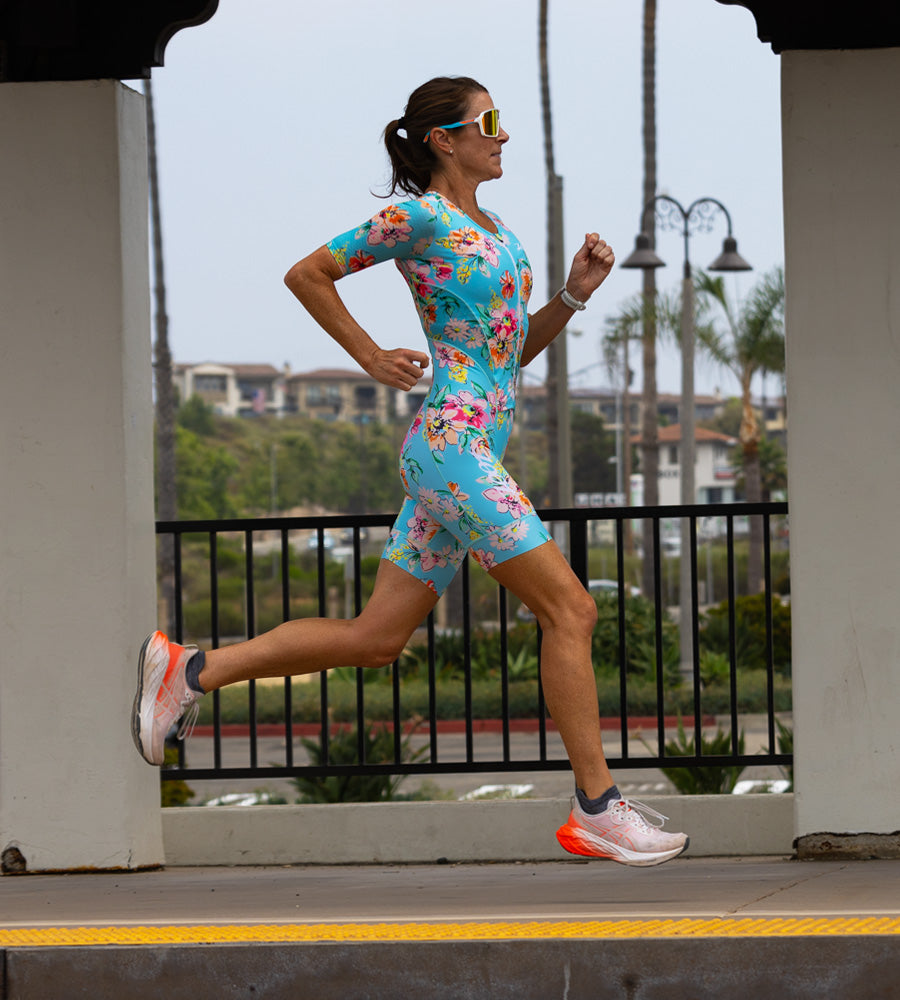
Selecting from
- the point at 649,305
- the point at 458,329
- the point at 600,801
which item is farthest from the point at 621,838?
the point at 649,305

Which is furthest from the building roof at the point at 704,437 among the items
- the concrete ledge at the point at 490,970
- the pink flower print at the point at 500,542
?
the concrete ledge at the point at 490,970

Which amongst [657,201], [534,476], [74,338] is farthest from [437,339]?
[534,476]

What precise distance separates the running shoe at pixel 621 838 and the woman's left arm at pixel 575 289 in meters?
1.28

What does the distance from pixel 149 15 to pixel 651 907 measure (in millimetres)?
3207

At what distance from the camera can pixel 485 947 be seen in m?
3.38

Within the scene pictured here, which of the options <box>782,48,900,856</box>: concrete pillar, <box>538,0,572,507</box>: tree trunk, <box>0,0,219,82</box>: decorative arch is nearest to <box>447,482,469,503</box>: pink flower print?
<box>782,48,900,856</box>: concrete pillar

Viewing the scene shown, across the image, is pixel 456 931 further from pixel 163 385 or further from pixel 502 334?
pixel 163 385

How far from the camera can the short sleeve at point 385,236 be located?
12.5 feet

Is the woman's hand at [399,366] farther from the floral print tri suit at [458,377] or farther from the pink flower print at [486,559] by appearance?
the pink flower print at [486,559]

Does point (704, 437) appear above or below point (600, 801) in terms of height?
above

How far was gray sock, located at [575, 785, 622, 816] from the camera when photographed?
3.81m

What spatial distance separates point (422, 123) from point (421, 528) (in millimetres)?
1088

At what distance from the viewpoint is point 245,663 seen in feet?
13.3

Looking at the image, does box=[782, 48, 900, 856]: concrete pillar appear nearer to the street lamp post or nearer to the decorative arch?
the decorative arch
